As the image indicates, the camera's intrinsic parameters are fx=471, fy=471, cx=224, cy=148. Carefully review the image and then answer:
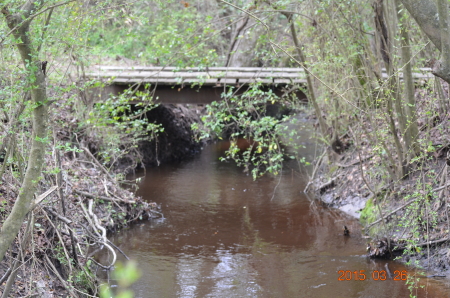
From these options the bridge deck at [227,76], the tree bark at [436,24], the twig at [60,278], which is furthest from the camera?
the bridge deck at [227,76]

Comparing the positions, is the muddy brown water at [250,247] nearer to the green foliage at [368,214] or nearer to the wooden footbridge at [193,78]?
the green foliage at [368,214]

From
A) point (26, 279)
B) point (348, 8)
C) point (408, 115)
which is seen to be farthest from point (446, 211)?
point (26, 279)

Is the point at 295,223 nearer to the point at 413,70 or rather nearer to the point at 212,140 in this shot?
the point at 413,70

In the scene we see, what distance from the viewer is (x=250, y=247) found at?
27.6 feet

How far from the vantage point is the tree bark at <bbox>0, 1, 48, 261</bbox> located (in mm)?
4031

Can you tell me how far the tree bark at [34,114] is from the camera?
403 cm

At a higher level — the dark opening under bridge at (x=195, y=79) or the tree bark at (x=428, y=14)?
the tree bark at (x=428, y=14)

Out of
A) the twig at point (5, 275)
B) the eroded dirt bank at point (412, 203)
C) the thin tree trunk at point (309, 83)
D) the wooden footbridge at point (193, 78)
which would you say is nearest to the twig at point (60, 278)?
the twig at point (5, 275)

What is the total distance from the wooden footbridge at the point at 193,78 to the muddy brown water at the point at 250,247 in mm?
2484

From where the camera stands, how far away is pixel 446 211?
6.90 meters
